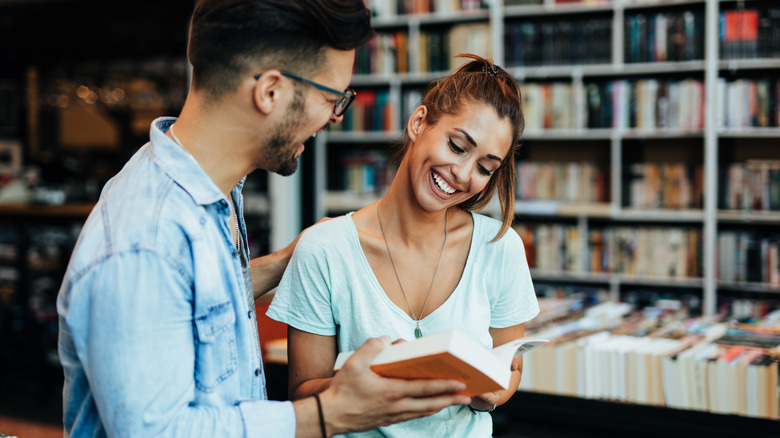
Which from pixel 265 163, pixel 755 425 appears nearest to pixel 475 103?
pixel 265 163

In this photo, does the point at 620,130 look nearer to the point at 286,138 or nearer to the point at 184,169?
the point at 286,138

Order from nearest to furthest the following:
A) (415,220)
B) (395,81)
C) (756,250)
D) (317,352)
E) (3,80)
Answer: (317,352) < (415,220) < (756,250) < (395,81) < (3,80)

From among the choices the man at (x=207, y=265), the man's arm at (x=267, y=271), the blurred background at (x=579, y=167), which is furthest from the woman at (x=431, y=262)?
the blurred background at (x=579, y=167)

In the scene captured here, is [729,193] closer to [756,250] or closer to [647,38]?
[756,250]

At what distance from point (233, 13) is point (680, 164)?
3410 mm

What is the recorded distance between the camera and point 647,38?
3697 millimetres

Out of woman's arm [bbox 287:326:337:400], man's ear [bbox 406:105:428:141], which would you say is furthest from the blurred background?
woman's arm [bbox 287:326:337:400]

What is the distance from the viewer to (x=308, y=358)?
1.28 meters

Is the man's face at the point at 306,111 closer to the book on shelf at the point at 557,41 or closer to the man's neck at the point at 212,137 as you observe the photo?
the man's neck at the point at 212,137

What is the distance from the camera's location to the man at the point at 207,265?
2.63 ft

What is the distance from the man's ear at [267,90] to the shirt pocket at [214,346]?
283 mm

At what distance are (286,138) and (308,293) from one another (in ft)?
1.29

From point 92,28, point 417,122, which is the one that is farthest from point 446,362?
point 92,28

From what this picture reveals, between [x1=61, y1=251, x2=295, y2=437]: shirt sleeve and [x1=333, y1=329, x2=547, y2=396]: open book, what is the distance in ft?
0.87
